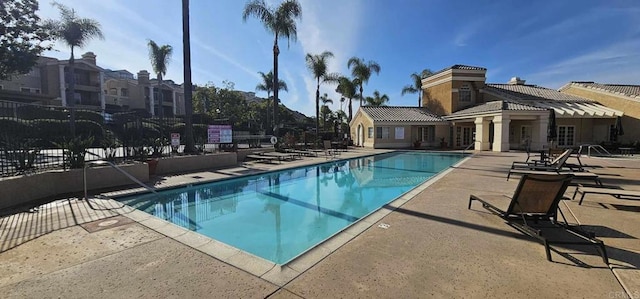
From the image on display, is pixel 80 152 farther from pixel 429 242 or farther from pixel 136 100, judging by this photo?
pixel 136 100

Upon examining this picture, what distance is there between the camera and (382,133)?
28281 millimetres

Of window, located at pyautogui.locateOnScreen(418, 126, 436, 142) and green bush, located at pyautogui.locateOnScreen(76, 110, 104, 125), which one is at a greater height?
green bush, located at pyautogui.locateOnScreen(76, 110, 104, 125)

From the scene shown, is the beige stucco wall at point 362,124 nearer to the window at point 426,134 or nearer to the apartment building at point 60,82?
the window at point 426,134

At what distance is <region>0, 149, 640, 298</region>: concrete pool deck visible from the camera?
282 centimetres

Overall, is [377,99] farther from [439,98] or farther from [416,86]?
[439,98]

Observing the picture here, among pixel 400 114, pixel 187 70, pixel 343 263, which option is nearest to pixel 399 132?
pixel 400 114

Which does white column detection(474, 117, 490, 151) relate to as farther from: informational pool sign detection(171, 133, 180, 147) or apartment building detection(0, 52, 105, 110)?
apartment building detection(0, 52, 105, 110)

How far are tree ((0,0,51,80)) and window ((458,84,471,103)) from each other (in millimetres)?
36245

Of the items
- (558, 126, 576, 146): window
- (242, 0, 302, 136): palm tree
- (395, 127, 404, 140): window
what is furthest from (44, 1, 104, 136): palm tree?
(558, 126, 576, 146): window

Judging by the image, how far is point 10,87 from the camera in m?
34.6

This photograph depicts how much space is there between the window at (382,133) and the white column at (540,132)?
12.4 meters

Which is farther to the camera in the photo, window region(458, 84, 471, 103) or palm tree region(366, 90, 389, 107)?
palm tree region(366, 90, 389, 107)

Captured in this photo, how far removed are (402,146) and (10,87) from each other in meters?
49.0

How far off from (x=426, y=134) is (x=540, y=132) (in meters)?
9.75
